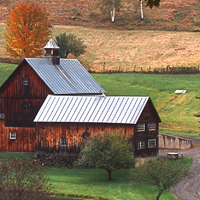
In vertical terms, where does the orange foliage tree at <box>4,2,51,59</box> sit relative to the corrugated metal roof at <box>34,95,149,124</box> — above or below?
above

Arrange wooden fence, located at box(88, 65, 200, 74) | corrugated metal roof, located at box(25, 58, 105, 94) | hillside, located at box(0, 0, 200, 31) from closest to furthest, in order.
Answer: corrugated metal roof, located at box(25, 58, 105, 94) < wooden fence, located at box(88, 65, 200, 74) < hillside, located at box(0, 0, 200, 31)

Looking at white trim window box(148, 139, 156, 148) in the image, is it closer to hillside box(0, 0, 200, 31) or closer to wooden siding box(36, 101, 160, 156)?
wooden siding box(36, 101, 160, 156)

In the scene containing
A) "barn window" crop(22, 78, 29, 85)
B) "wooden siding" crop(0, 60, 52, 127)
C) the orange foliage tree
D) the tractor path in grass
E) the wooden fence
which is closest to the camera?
the tractor path in grass

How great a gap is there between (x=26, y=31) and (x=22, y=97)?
1196 inches

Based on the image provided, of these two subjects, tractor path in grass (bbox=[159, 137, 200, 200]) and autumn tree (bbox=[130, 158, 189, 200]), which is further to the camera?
tractor path in grass (bbox=[159, 137, 200, 200])

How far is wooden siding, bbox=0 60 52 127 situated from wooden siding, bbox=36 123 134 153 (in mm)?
4045

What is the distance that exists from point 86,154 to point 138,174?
6.61m

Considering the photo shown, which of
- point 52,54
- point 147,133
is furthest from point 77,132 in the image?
point 52,54

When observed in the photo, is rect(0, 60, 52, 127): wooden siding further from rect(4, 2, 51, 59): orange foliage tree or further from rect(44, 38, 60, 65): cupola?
rect(4, 2, 51, 59): orange foliage tree

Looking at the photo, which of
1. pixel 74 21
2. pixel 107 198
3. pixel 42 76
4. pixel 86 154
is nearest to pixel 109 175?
pixel 86 154

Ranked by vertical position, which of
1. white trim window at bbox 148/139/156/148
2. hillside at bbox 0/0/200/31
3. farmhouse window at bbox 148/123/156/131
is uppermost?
hillside at bbox 0/0/200/31

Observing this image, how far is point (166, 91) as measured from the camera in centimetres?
7269

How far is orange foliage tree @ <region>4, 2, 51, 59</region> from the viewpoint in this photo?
76625 millimetres

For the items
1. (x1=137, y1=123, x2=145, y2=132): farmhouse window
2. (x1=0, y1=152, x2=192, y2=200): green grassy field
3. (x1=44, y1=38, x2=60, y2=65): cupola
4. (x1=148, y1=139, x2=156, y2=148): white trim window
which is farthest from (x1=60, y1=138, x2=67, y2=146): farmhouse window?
(x1=44, y1=38, x2=60, y2=65): cupola
